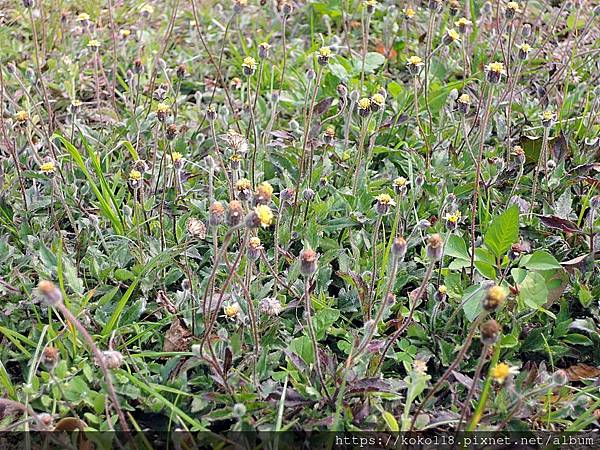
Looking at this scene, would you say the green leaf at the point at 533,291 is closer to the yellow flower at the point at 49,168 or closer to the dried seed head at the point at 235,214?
the dried seed head at the point at 235,214

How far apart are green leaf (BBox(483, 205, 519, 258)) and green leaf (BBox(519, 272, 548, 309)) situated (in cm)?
11

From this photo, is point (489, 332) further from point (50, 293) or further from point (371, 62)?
point (371, 62)

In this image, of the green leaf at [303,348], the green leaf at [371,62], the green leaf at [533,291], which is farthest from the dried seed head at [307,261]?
the green leaf at [371,62]

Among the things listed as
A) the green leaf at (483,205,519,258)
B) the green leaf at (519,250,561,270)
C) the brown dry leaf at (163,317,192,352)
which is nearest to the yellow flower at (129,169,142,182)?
the brown dry leaf at (163,317,192,352)

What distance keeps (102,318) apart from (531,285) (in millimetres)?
1233

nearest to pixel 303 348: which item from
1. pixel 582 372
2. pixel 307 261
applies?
pixel 307 261

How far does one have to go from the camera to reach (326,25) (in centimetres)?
381

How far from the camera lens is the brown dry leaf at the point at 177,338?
2004mm

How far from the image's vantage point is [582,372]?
6.72ft

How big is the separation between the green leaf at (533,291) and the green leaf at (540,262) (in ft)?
0.08

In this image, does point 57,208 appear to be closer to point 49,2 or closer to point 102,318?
point 102,318

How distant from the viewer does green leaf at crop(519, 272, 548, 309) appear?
2023 mm

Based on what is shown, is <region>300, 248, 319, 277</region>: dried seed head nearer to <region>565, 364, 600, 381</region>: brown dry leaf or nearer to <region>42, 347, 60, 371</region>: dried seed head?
<region>42, 347, 60, 371</region>: dried seed head

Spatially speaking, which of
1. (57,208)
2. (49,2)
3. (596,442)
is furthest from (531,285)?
(49,2)
